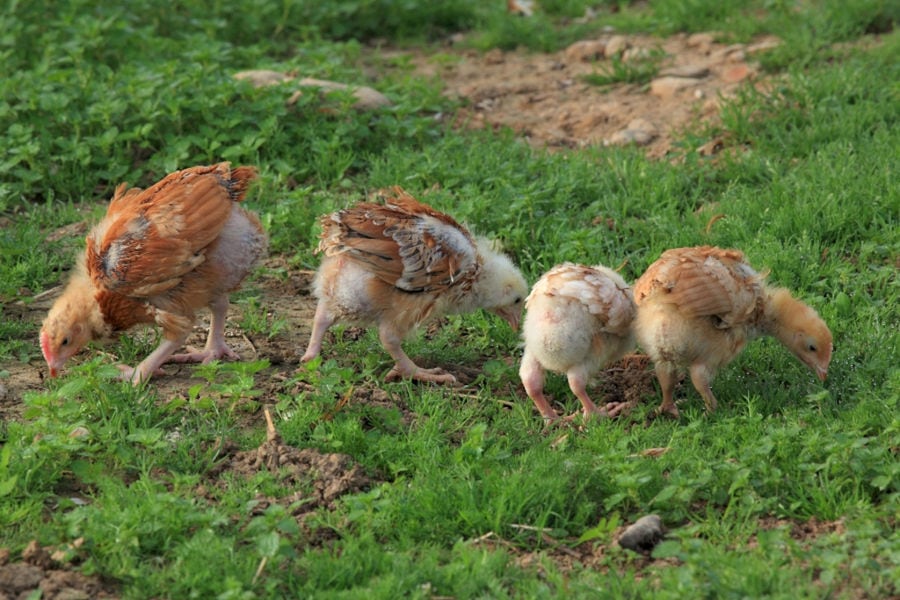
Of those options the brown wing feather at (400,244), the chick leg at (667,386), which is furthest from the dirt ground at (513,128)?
the brown wing feather at (400,244)

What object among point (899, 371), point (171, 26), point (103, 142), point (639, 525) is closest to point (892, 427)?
point (899, 371)

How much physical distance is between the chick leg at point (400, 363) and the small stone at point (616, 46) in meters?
5.26

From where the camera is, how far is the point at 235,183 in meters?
6.69

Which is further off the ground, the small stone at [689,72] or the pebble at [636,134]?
the small stone at [689,72]

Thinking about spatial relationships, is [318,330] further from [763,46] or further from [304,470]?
[763,46]

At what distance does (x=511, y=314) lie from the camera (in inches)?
275

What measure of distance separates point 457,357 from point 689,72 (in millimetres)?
4537

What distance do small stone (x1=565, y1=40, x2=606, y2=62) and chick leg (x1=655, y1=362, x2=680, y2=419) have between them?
5495 millimetres

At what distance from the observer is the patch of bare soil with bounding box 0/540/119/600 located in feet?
15.4

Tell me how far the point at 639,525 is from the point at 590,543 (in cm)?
23

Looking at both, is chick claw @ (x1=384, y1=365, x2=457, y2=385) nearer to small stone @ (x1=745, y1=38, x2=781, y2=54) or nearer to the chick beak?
the chick beak

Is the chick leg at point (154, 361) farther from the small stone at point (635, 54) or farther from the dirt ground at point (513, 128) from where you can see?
the small stone at point (635, 54)

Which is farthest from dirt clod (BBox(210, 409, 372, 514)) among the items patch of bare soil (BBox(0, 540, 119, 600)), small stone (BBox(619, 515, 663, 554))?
small stone (BBox(619, 515, 663, 554))

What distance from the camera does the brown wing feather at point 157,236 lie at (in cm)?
620
